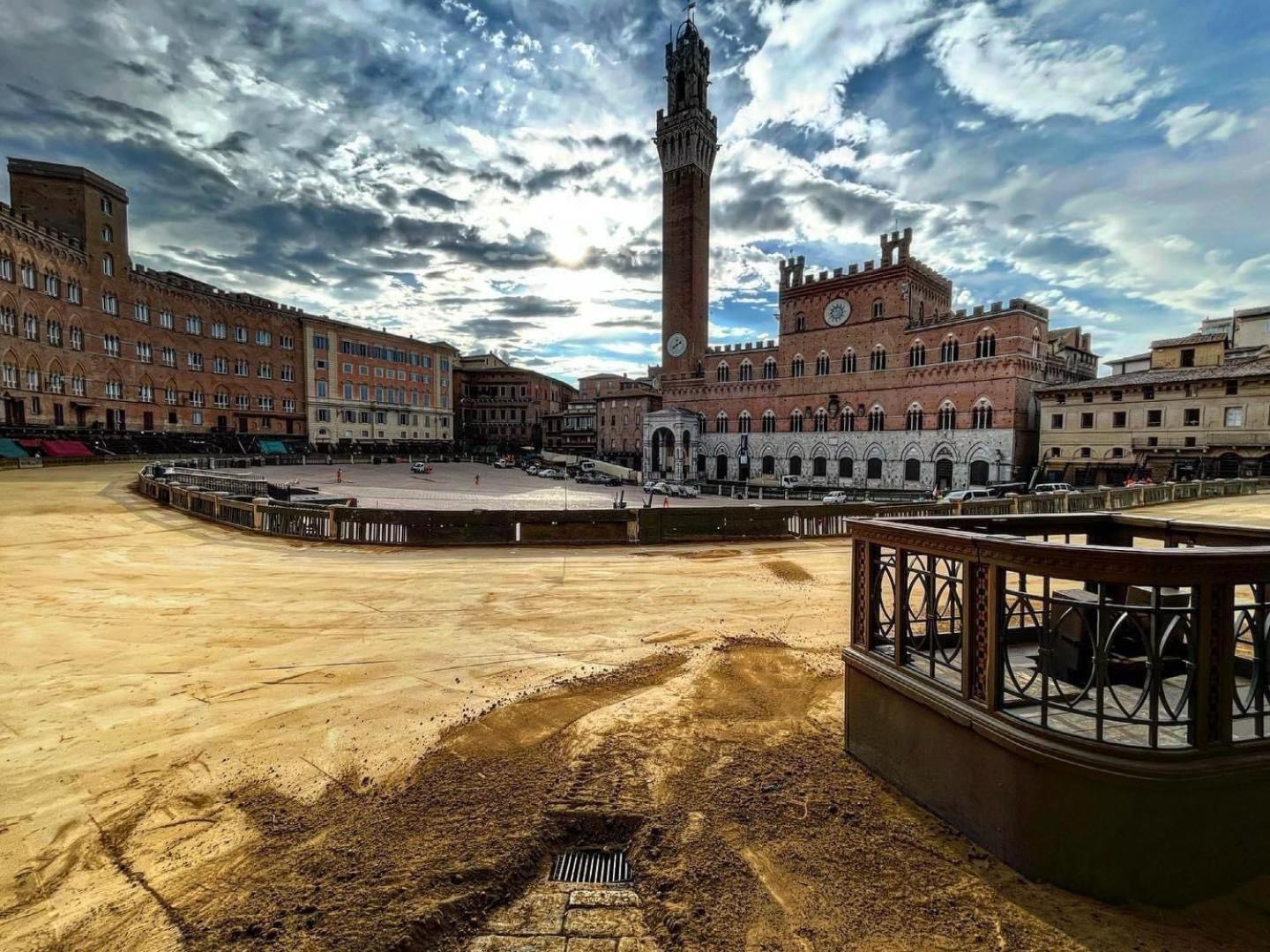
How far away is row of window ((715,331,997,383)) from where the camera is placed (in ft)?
144

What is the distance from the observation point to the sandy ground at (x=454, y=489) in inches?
1378

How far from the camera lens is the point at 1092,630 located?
11.9ft

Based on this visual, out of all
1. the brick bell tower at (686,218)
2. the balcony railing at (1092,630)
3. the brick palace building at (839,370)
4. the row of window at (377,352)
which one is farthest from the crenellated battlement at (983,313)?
the row of window at (377,352)

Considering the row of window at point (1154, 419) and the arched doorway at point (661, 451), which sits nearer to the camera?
the row of window at point (1154, 419)

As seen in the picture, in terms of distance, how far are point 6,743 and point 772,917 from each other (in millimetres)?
6783

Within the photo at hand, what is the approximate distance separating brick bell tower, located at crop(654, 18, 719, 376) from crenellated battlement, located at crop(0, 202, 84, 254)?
188ft

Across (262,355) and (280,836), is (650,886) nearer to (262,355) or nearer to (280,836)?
(280,836)

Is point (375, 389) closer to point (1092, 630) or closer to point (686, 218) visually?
point (686, 218)

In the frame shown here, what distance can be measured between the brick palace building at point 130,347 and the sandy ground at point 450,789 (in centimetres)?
5390

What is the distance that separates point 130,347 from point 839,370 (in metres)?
71.0

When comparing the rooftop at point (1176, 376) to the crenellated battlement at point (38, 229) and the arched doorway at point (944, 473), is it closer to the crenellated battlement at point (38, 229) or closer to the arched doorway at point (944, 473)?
the arched doorway at point (944, 473)

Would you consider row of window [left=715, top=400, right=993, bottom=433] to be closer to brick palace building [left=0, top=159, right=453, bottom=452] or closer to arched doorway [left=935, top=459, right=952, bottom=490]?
arched doorway [left=935, top=459, right=952, bottom=490]

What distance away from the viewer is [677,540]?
16.8 meters

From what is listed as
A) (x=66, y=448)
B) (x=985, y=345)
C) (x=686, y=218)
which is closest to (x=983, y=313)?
(x=985, y=345)
